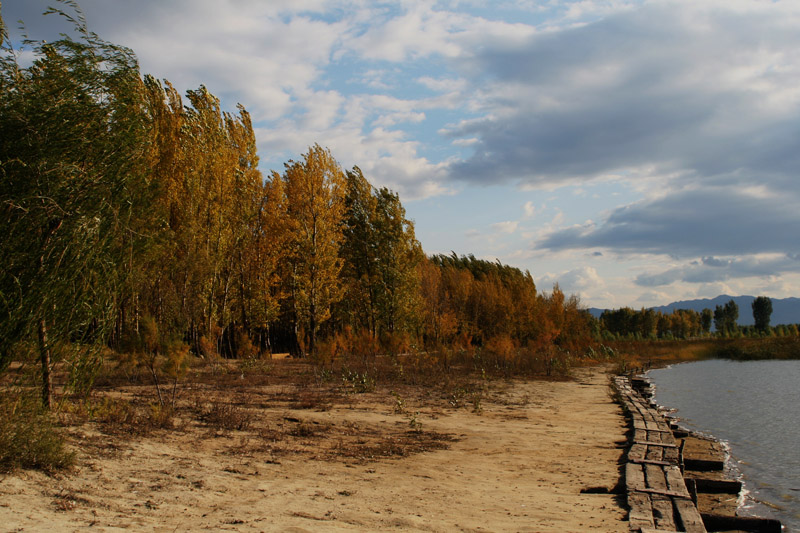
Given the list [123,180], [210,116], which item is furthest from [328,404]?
[210,116]

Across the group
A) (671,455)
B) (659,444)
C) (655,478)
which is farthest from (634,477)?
(659,444)

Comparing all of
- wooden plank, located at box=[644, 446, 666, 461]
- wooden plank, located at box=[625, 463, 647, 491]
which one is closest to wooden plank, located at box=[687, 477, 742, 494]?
wooden plank, located at box=[644, 446, 666, 461]

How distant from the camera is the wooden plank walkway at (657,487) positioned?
639 cm

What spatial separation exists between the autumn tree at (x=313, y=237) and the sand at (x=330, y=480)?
15769 millimetres

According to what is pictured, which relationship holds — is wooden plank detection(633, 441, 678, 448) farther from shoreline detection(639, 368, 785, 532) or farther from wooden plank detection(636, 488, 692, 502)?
wooden plank detection(636, 488, 692, 502)

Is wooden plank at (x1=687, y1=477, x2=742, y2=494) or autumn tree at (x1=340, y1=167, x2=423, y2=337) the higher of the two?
autumn tree at (x1=340, y1=167, x2=423, y2=337)

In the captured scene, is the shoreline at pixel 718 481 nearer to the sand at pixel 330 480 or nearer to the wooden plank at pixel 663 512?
the wooden plank at pixel 663 512

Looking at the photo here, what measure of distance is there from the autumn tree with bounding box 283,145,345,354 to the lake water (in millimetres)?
16111

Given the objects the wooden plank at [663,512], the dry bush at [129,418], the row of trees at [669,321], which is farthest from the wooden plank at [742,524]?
the row of trees at [669,321]

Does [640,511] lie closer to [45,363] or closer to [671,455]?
[671,455]

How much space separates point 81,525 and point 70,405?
4742 mm

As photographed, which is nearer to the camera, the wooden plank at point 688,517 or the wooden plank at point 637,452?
the wooden plank at point 688,517

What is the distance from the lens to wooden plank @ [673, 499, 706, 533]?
20.6 feet

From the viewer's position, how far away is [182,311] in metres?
20.8
